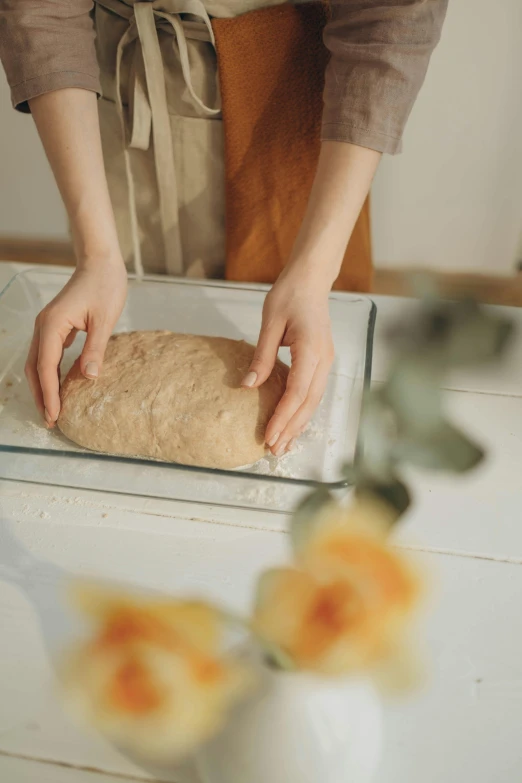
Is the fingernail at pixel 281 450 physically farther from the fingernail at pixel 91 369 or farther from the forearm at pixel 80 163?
the forearm at pixel 80 163

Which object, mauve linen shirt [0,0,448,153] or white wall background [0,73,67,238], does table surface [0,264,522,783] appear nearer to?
mauve linen shirt [0,0,448,153]

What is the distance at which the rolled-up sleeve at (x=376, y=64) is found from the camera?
70 cm

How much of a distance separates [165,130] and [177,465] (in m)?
0.53

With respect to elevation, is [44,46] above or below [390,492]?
above

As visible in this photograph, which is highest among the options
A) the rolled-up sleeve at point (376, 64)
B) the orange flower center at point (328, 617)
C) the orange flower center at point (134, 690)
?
the rolled-up sleeve at point (376, 64)

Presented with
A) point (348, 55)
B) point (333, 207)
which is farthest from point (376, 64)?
point (333, 207)

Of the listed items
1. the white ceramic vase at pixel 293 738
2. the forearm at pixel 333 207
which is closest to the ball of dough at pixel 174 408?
the forearm at pixel 333 207

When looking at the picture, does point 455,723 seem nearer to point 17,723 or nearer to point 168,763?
point 168,763

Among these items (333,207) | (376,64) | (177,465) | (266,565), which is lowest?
(266,565)

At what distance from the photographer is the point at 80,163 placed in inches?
30.9

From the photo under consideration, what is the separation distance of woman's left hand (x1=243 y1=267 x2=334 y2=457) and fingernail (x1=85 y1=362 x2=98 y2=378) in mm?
171

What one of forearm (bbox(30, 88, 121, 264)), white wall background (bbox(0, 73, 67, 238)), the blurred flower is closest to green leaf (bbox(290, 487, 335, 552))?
the blurred flower

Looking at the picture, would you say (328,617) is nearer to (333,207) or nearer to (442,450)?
(442,450)

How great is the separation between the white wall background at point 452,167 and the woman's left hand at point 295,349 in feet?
2.60
